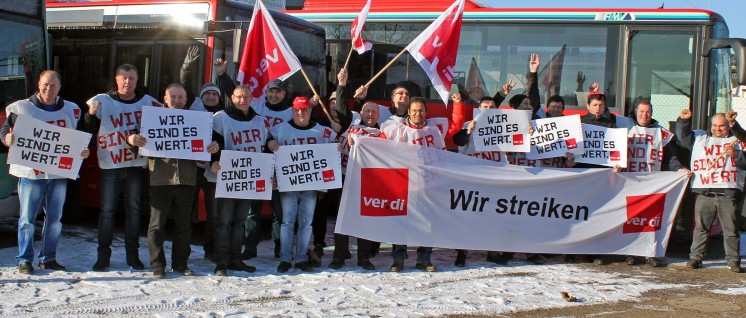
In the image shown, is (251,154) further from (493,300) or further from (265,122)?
(493,300)

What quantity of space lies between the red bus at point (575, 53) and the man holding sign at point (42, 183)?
5.35 m

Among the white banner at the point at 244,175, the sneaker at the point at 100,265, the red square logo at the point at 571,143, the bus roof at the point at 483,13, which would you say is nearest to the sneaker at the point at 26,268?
the sneaker at the point at 100,265

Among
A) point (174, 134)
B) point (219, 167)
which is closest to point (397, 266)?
point (219, 167)

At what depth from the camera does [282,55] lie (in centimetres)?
938

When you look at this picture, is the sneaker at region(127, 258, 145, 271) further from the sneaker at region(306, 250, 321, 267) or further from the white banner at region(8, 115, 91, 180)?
the sneaker at region(306, 250, 321, 267)

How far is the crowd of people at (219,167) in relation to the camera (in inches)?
309

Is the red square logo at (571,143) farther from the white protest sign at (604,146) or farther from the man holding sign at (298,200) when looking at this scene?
the man holding sign at (298,200)

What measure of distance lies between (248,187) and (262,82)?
1707 mm

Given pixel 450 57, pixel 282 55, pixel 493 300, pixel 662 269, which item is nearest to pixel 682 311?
pixel 493 300

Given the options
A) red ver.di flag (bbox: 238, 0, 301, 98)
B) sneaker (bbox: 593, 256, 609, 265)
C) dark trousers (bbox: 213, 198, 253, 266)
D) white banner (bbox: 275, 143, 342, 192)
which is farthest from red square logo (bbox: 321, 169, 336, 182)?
sneaker (bbox: 593, 256, 609, 265)

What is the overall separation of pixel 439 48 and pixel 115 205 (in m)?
3.85

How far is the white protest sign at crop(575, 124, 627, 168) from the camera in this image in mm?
9500

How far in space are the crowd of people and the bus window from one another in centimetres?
157

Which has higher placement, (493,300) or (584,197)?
(584,197)
